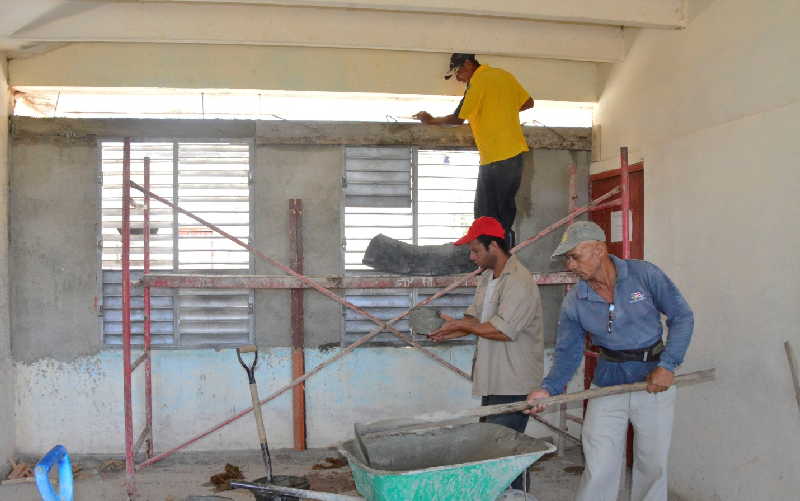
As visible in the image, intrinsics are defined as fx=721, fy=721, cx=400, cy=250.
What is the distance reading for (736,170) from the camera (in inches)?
166

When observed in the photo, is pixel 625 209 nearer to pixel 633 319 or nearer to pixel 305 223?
pixel 633 319

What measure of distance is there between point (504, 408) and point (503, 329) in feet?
1.69

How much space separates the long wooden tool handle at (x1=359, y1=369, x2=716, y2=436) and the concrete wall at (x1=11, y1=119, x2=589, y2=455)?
8.66ft

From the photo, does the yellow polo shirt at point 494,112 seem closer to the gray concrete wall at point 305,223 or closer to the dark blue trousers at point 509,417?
the gray concrete wall at point 305,223

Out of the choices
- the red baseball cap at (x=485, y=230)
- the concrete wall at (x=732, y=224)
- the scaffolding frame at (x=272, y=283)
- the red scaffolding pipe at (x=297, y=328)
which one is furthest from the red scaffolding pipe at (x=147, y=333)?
the concrete wall at (x=732, y=224)

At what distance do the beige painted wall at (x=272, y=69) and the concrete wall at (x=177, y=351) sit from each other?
0.34 metres

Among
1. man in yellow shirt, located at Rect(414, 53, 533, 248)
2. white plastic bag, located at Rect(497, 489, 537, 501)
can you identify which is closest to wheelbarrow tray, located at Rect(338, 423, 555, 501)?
white plastic bag, located at Rect(497, 489, 537, 501)

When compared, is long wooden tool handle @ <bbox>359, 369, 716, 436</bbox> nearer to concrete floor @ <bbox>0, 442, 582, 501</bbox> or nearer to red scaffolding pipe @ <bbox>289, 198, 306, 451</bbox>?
concrete floor @ <bbox>0, 442, 582, 501</bbox>

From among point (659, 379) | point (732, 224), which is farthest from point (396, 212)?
point (659, 379)

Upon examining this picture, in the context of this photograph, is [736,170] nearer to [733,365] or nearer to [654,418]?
[733,365]

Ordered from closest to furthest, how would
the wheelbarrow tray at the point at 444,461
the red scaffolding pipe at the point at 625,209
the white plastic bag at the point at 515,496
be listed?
the wheelbarrow tray at the point at 444,461
the white plastic bag at the point at 515,496
the red scaffolding pipe at the point at 625,209

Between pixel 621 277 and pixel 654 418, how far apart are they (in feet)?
2.33

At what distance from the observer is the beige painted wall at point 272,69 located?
5867 millimetres

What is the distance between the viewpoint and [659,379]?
3361 millimetres
